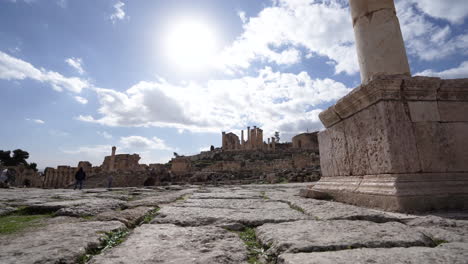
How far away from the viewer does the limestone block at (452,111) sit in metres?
2.85

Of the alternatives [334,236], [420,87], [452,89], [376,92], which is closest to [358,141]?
[376,92]

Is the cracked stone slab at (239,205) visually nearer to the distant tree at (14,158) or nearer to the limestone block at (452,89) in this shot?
the limestone block at (452,89)

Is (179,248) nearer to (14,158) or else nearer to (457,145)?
(457,145)

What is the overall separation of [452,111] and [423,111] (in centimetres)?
42

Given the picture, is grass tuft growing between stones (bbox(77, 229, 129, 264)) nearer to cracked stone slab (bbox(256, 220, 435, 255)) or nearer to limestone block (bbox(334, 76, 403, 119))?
cracked stone slab (bbox(256, 220, 435, 255))

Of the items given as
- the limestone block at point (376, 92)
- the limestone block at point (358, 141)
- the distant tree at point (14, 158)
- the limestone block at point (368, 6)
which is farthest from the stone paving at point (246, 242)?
the distant tree at point (14, 158)

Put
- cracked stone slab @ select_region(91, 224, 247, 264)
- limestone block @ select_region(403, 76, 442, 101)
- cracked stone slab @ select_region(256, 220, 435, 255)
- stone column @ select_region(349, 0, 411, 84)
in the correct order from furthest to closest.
A: stone column @ select_region(349, 0, 411, 84) → limestone block @ select_region(403, 76, 442, 101) → cracked stone slab @ select_region(256, 220, 435, 255) → cracked stone slab @ select_region(91, 224, 247, 264)

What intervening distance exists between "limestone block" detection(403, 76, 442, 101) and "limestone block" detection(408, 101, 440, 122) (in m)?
0.07

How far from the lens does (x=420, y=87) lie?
283 centimetres

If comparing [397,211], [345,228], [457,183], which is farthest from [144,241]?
[457,183]

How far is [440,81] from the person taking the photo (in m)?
2.88

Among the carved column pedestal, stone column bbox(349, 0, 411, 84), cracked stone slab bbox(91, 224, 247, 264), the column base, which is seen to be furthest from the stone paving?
stone column bbox(349, 0, 411, 84)

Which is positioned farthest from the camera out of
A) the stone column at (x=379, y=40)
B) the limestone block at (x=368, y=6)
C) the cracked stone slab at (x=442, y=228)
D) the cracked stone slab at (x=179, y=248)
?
the limestone block at (x=368, y=6)

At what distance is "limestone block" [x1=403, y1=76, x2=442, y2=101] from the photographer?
9.24 feet
